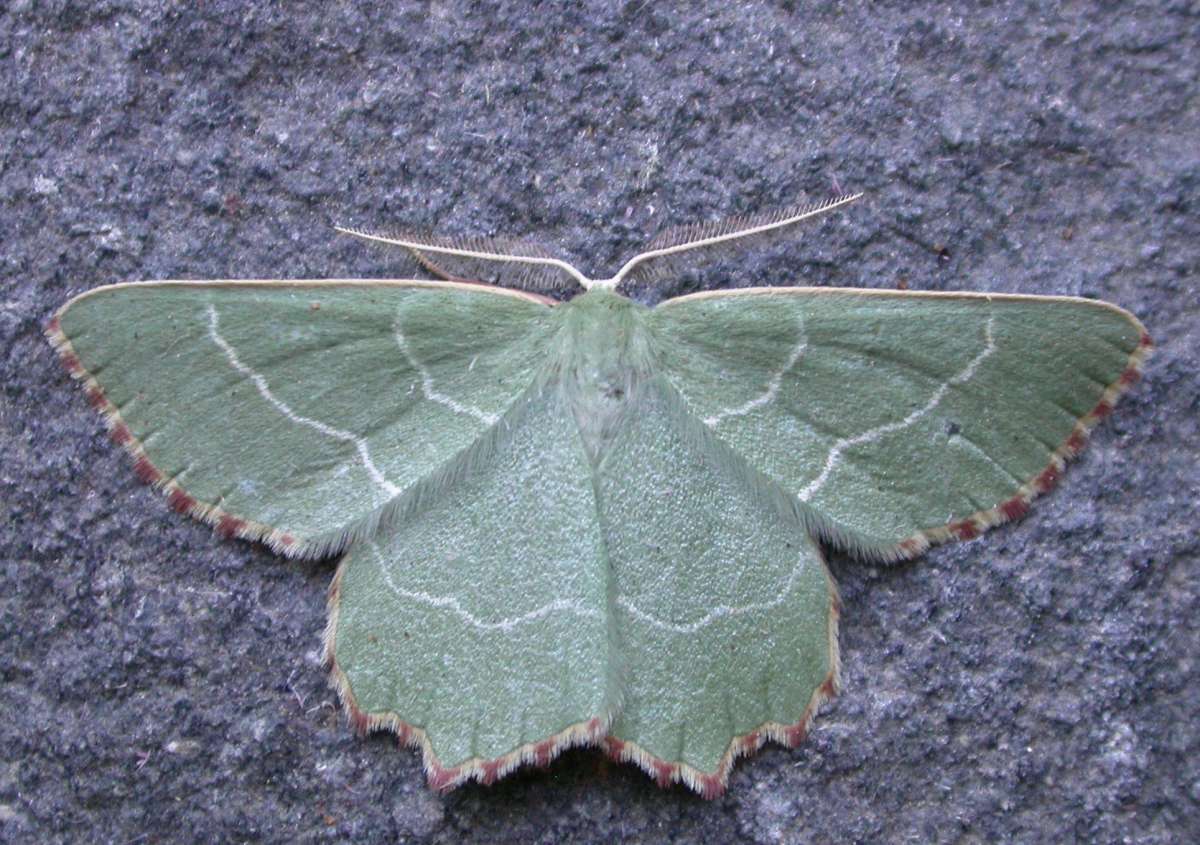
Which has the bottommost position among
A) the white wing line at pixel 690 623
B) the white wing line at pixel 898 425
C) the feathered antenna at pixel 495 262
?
the white wing line at pixel 690 623

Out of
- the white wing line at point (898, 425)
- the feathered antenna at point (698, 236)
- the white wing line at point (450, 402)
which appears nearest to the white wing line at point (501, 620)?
the white wing line at point (450, 402)

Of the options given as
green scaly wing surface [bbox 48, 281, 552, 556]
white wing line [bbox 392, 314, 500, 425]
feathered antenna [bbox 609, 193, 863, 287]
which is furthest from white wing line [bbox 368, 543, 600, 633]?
feathered antenna [bbox 609, 193, 863, 287]

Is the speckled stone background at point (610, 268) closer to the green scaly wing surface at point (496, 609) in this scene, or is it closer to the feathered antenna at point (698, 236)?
the feathered antenna at point (698, 236)

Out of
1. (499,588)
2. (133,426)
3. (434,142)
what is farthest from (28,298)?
(499,588)

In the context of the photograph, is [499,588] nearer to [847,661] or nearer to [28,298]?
[847,661]

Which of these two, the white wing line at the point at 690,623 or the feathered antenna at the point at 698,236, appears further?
the feathered antenna at the point at 698,236

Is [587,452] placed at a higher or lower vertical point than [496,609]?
higher

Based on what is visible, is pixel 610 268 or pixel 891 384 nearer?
pixel 891 384

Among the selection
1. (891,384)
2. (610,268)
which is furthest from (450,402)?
(891,384)

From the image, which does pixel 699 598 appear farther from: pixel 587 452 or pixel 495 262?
pixel 495 262
